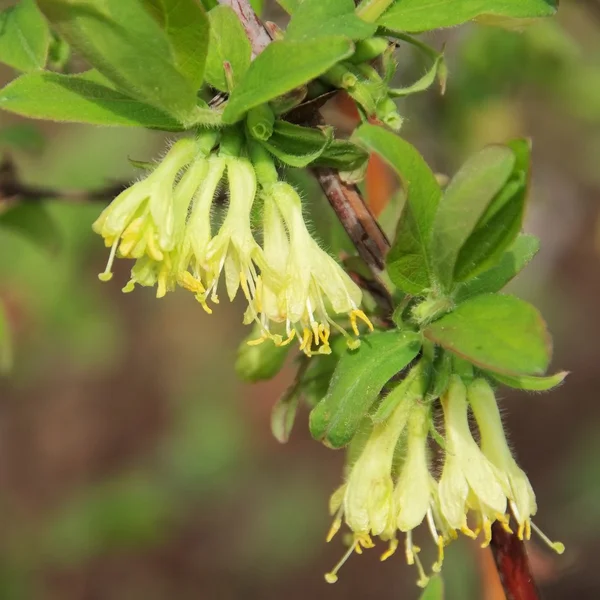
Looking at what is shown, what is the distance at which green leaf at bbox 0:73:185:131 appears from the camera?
97cm

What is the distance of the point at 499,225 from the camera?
3.19 feet

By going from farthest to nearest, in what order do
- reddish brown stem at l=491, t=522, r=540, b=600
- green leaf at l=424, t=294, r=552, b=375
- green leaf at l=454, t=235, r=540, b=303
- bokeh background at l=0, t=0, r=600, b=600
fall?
bokeh background at l=0, t=0, r=600, b=600 < reddish brown stem at l=491, t=522, r=540, b=600 < green leaf at l=454, t=235, r=540, b=303 < green leaf at l=424, t=294, r=552, b=375

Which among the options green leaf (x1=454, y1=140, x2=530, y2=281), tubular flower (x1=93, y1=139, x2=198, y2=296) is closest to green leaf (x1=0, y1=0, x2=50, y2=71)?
tubular flower (x1=93, y1=139, x2=198, y2=296)

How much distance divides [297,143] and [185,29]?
0.20 m

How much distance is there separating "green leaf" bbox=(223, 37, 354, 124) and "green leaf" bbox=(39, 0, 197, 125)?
73 mm

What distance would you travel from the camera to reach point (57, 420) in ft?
16.6

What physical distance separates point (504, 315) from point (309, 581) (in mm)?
3793

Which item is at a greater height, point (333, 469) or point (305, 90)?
point (305, 90)

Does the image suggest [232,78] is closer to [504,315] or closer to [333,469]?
[504,315]

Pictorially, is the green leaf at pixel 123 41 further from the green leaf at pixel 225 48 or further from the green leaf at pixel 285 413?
the green leaf at pixel 285 413

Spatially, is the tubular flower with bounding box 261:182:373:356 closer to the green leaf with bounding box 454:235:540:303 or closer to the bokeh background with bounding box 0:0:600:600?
the green leaf with bounding box 454:235:540:303

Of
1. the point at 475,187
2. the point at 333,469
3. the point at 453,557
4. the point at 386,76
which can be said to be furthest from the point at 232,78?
the point at 333,469

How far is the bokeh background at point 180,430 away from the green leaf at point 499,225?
9.99 ft

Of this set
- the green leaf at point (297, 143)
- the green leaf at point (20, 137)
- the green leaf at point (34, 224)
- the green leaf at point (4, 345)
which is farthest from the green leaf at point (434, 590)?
the green leaf at point (20, 137)
